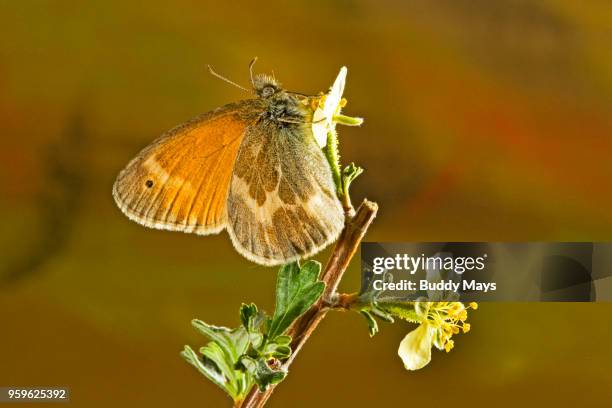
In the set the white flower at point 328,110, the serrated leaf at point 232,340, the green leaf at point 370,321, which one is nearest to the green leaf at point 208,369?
→ the serrated leaf at point 232,340

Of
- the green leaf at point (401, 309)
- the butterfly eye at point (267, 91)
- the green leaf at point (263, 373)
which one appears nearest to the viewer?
the green leaf at point (263, 373)

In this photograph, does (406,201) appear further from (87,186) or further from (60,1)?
(60,1)

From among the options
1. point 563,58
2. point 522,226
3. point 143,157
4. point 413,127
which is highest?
point 563,58

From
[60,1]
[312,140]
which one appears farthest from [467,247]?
[60,1]

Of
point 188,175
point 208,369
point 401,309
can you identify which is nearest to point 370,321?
point 401,309

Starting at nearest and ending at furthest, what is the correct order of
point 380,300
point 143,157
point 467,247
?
1. point 380,300
2. point 143,157
3. point 467,247

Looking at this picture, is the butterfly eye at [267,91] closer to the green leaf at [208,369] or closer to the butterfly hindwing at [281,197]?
the butterfly hindwing at [281,197]
